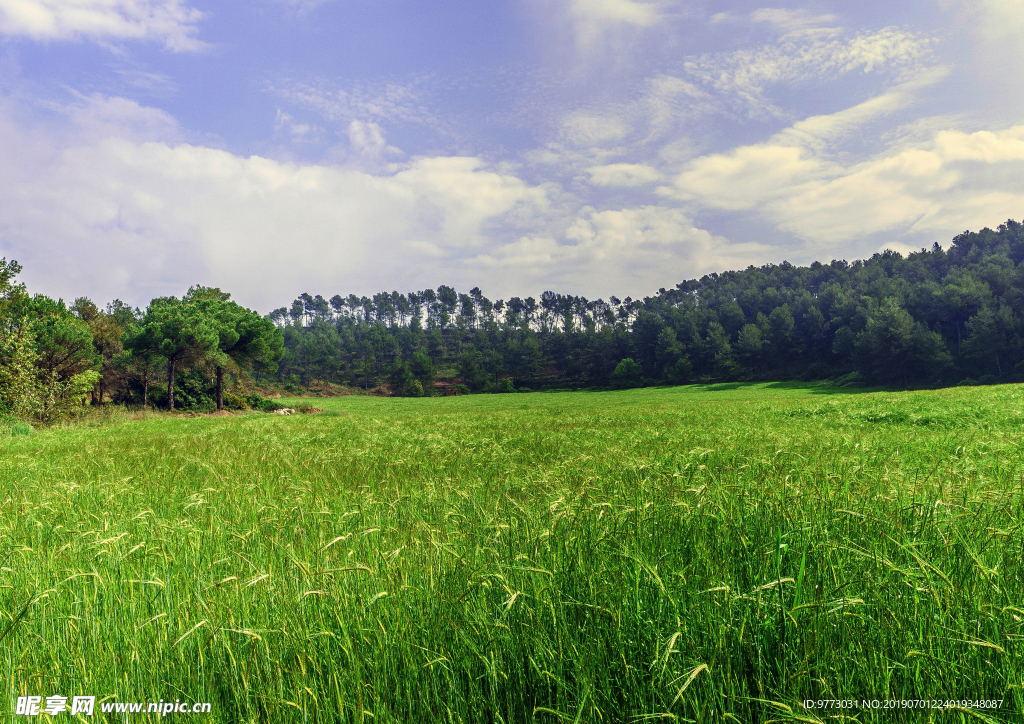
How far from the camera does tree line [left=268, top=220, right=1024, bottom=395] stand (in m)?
65.8

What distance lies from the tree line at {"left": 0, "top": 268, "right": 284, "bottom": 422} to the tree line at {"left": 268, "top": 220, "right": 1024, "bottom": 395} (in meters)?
57.1

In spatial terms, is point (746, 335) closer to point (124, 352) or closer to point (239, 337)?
point (239, 337)

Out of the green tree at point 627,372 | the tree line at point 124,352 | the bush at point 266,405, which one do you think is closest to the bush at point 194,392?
the tree line at point 124,352

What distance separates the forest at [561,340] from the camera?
1447 inches

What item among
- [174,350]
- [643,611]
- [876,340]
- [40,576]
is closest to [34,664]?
[40,576]

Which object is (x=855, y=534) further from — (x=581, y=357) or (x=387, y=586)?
(x=581, y=357)

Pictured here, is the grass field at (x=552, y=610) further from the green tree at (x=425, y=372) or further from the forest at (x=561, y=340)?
the green tree at (x=425, y=372)

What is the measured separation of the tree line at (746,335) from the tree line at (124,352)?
187ft

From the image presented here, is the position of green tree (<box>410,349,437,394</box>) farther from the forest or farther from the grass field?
the grass field

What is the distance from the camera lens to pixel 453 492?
18.5 feet

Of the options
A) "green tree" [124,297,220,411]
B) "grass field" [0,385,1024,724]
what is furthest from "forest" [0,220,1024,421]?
"grass field" [0,385,1024,724]

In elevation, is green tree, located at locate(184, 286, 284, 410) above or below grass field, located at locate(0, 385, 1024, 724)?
above

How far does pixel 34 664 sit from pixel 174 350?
44.7 meters

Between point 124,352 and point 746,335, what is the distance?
99.4 m
